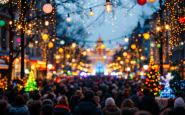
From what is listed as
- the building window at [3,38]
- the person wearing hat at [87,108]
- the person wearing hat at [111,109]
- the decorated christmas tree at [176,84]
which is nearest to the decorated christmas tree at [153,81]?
the decorated christmas tree at [176,84]

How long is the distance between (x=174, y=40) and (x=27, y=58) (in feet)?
108

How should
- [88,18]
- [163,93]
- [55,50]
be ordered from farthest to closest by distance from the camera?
[55,50] < [88,18] < [163,93]

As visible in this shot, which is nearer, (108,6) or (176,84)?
(108,6)

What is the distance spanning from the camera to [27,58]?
55281mm

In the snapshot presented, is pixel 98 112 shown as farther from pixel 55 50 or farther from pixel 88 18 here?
pixel 55 50

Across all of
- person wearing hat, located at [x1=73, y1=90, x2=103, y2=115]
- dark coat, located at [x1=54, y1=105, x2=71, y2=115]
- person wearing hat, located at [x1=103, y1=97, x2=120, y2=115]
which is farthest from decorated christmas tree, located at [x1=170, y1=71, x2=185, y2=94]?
dark coat, located at [x1=54, y1=105, x2=71, y2=115]

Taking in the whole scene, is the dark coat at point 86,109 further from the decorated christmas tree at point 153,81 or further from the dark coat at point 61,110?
the decorated christmas tree at point 153,81

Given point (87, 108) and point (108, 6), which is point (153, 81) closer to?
point (108, 6)

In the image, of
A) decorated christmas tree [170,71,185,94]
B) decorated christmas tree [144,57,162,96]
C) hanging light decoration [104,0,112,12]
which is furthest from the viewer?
decorated christmas tree [144,57,162,96]

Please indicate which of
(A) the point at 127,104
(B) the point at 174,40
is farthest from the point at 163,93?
(A) the point at 127,104

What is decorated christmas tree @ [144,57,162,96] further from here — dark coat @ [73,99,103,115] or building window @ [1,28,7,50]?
building window @ [1,28,7,50]

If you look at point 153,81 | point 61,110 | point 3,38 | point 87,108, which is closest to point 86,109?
point 87,108

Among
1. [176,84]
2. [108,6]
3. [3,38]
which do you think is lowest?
[176,84]

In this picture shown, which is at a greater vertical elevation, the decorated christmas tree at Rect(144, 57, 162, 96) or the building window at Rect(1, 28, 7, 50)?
the building window at Rect(1, 28, 7, 50)
